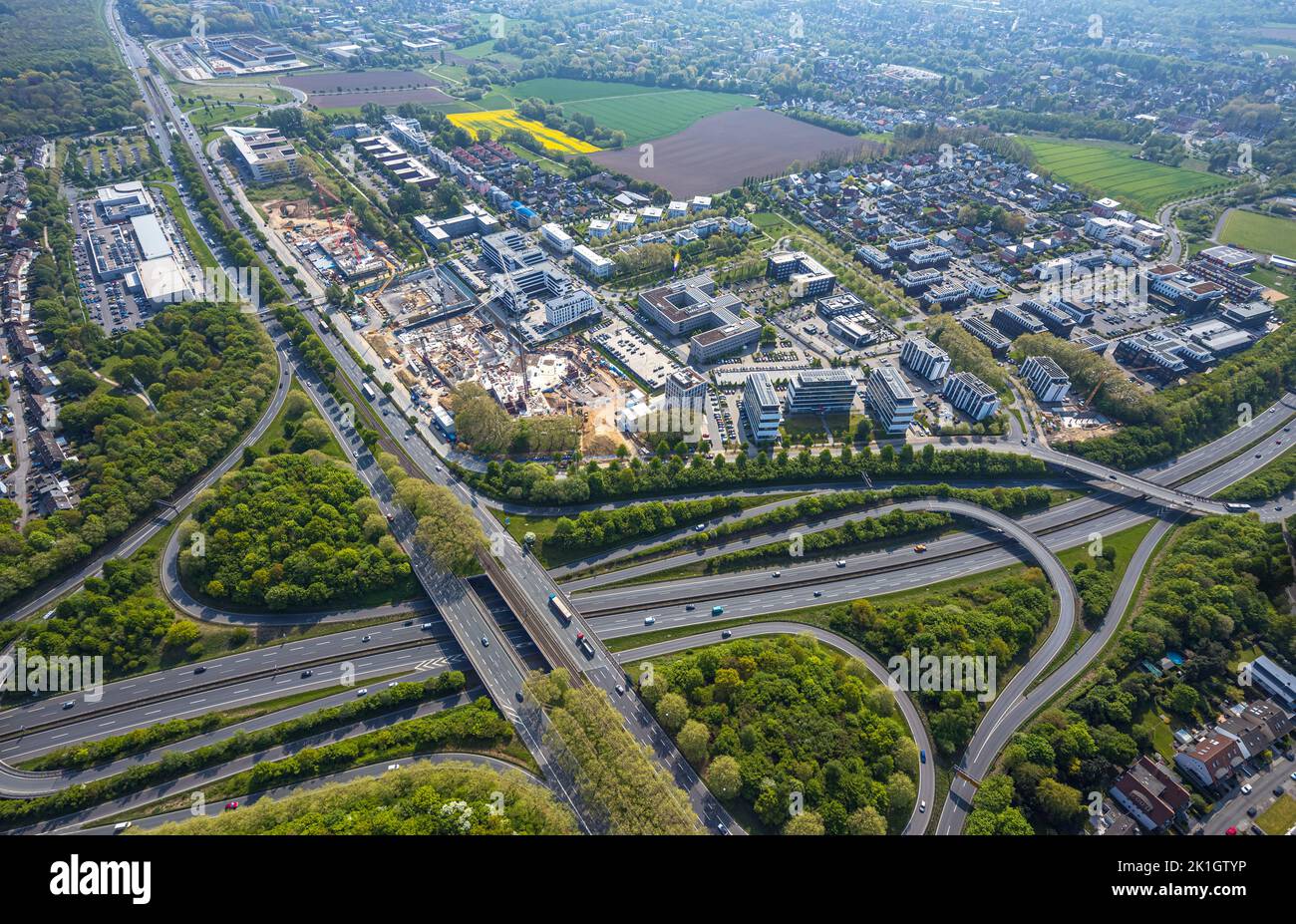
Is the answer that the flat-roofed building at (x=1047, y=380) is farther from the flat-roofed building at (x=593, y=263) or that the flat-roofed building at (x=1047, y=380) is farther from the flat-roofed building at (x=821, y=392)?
the flat-roofed building at (x=593, y=263)

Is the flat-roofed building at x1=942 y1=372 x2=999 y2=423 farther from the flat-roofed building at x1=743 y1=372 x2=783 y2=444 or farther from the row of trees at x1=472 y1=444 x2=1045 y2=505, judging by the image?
the flat-roofed building at x1=743 y1=372 x2=783 y2=444

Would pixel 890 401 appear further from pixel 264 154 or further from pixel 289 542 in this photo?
pixel 264 154

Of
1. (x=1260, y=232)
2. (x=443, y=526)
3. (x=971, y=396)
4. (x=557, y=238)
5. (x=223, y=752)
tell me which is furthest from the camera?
(x=1260, y=232)

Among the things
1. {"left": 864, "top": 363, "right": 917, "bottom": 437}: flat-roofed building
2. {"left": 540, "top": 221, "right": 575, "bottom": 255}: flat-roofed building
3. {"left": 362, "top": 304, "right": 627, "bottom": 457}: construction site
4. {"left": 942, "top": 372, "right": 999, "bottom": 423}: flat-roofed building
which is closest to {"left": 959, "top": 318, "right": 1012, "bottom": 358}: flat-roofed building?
{"left": 942, "top": 372, "right": 999, "bottom": 423}: flat-roofed building

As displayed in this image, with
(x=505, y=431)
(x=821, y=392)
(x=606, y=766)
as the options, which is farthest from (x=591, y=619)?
(x=821, y=392)

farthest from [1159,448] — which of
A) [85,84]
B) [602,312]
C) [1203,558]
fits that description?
[85,84]

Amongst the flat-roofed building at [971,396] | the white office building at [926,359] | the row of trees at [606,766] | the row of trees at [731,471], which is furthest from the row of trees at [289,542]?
the white office building at [926,359]
